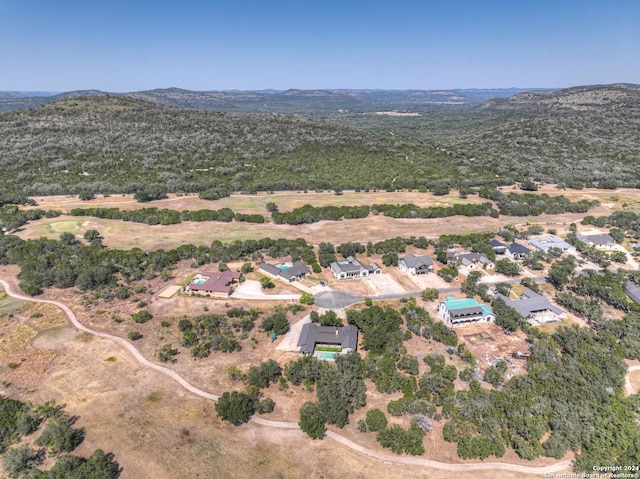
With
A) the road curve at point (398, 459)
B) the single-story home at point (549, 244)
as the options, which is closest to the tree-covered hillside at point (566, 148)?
the single-story home at point (549, 244)

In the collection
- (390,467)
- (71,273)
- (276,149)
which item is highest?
(276,149)

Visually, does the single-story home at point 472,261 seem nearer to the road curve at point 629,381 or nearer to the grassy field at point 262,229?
the grassy field at point 262,229

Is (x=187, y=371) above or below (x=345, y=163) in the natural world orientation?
below

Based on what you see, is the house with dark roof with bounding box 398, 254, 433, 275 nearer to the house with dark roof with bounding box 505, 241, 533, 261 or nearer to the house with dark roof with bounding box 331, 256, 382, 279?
the house with dark roof with bounding box 331, 256, 382, 279

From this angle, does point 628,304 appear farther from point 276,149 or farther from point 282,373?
point 276,149

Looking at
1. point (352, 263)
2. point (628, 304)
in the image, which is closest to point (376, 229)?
point (352, 263)

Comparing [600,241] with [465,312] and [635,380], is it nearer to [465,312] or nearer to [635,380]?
[635,380]
